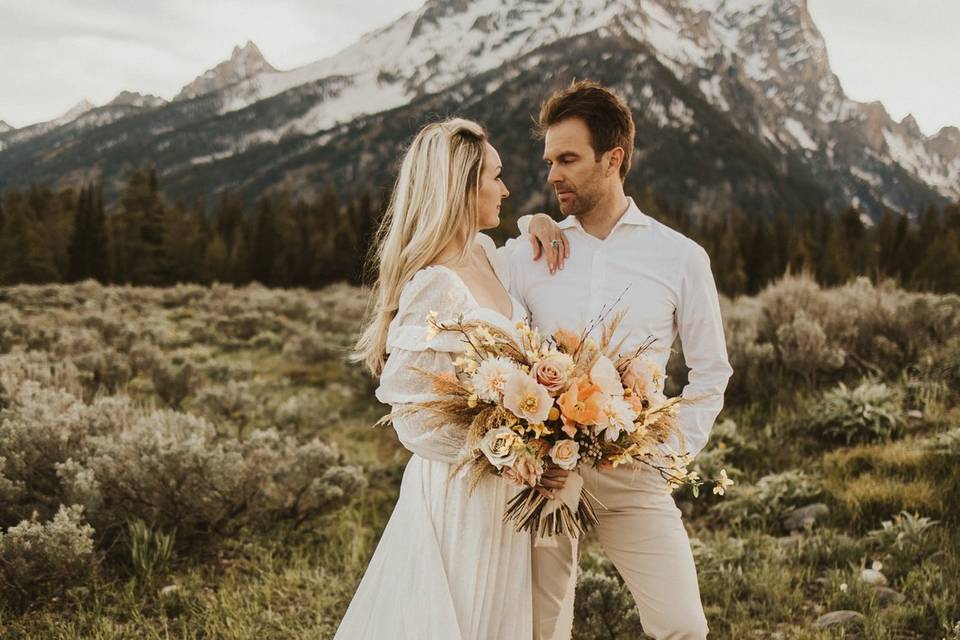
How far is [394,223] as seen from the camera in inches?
111

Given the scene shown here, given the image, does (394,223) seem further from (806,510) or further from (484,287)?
(806,510)

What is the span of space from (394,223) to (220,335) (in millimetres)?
13199

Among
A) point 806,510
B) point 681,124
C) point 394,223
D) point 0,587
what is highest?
point 681,124

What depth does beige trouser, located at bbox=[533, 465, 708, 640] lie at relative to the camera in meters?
2.80

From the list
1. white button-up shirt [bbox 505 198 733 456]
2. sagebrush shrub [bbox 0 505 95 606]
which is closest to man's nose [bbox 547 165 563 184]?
white button-up shirt [bbox 505 198 733 456]

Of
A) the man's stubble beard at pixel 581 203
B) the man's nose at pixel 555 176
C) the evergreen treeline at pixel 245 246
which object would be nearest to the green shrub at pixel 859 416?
the man's stubble beard at pixel 581 203

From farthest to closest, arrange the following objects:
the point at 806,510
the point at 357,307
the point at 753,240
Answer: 1. the point at 753,240
2. the point at 357,307
3. the point at 806,510

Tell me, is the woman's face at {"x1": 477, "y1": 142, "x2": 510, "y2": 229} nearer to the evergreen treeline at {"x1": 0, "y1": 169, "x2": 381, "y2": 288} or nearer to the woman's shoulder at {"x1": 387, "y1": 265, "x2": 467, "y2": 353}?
the woman's shoulder at {"x1": 387, "y1": 265, "x2": 467, "y2": 353}

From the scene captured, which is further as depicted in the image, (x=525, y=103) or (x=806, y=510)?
(x=525, y=103)

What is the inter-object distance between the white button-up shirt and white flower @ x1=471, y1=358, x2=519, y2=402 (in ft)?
2.97

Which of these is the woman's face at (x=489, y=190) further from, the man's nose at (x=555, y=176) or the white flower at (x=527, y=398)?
the white flower at (x=527, y=398)

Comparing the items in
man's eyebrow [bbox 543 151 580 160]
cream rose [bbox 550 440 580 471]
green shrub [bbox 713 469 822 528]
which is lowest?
green shrub [bbox 713 469 822 528]

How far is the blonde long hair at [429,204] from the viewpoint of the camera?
2.74m

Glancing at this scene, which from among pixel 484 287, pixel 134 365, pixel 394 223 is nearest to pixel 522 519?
pixel 484 287
